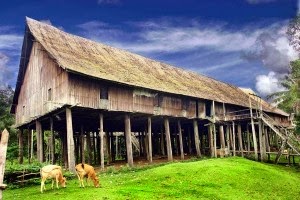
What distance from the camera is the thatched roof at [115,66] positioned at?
2542 centimetres

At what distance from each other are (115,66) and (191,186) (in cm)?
1512

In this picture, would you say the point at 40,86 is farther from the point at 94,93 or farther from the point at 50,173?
the point at 50,173

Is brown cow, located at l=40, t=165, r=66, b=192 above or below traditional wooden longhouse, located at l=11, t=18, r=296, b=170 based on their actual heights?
below

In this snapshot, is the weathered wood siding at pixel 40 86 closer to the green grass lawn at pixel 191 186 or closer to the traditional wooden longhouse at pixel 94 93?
the traditional wooden longhouse at pixel 94 93

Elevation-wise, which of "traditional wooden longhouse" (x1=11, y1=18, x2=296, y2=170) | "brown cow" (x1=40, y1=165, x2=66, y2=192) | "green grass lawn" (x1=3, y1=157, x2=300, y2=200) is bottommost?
"green grass lawn" (x1=3, y1=157, x2=300, y2=200)

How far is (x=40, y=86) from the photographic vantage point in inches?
1122

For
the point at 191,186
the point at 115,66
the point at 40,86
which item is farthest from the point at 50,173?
the point at 115,66

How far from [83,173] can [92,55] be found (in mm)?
15259

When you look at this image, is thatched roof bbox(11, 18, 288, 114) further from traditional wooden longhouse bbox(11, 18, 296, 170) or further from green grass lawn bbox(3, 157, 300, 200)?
green grass lawn bbox(3, 157, 300, 200)

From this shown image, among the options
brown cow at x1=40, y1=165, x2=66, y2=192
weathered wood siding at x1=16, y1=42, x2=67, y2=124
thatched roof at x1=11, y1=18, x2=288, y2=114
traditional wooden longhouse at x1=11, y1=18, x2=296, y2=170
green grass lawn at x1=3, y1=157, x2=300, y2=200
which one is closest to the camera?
green grass lawn at x1=3, y1=157, x2=300, y2=200

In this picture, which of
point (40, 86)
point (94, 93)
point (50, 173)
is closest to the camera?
point (50, 173)

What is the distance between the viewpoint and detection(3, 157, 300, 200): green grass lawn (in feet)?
47.9

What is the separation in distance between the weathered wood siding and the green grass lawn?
26.9 feet

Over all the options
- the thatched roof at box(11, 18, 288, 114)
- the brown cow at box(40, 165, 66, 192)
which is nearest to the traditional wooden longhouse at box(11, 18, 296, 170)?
the thatched roof at box(11, 18, 288, 114)
